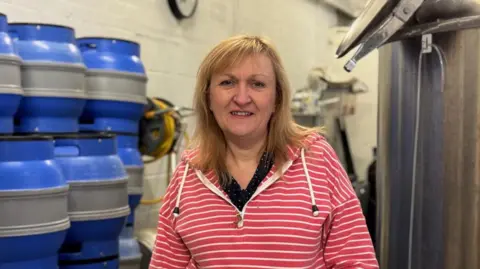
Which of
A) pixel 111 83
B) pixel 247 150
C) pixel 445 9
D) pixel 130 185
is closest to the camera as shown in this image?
pixel 247 150

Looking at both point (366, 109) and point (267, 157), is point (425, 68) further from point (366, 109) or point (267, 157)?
point (366, 109)

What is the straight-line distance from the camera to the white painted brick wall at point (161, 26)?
8.27 ft

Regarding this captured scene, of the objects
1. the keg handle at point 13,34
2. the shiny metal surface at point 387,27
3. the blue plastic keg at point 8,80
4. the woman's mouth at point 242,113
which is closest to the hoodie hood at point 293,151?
the woman's mouth at point 242,113

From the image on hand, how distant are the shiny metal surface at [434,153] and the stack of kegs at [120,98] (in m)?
0.91

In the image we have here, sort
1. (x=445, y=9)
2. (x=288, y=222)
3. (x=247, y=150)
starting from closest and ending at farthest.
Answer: (x=288, y=222), (x=247, y=150), (x=445, y=9)

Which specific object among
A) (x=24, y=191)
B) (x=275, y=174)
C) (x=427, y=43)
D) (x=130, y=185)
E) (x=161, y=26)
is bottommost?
(x=130, y=185)

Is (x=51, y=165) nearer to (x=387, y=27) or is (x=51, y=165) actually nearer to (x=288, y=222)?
(x=288, y=222)

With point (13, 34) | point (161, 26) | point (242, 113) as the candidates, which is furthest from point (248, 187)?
point (161, 26)

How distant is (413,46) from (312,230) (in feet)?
2.38

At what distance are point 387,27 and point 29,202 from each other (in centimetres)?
103

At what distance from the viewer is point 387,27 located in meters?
1.52

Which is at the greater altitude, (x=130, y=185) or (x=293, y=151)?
(x=293, y=151)

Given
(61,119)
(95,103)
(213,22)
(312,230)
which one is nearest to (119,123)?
(95,103)

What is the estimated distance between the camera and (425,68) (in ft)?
5.14
